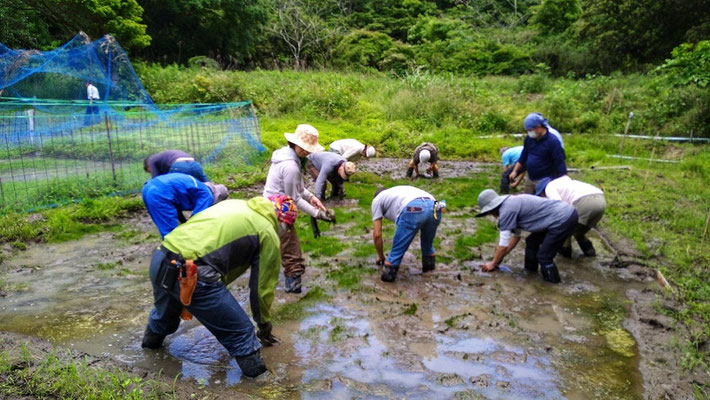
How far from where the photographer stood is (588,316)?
5.35 meters

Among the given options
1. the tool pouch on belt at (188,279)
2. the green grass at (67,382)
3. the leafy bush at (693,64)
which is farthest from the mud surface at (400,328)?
the leafy bush at (693,64)

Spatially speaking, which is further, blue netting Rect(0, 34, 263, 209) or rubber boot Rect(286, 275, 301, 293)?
blue netting Rect(0, 34, 263, 209)

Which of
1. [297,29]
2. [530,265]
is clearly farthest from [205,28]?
[530,265]

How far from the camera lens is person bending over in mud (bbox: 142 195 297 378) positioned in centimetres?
370

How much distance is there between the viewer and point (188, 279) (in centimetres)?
359

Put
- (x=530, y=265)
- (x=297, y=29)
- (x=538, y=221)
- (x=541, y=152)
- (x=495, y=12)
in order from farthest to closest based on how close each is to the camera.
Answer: (x=495, y=12) → (x=297, y=29) → (x=541, y=152) → (x=530, y=265) → (x=538, y=221)

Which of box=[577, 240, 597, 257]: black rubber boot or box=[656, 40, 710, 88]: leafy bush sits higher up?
box=[656, 40, 710, 88]: leafy bush

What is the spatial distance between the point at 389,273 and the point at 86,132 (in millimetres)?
6221

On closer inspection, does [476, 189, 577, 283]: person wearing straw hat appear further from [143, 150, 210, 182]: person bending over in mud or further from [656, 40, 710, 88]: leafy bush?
[656, 40, 710, 88]: leafy bush

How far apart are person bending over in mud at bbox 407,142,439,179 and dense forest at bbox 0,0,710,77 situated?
1170cm

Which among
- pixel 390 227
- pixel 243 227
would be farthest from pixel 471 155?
pixel 243 227

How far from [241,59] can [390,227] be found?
22072 mm

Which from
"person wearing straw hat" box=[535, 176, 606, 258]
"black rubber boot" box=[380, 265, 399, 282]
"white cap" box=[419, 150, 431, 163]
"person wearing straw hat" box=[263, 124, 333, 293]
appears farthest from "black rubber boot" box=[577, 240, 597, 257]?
"white cap" box=[419, 150, 431, 163]

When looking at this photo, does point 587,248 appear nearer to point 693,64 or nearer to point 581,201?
point 581,201
